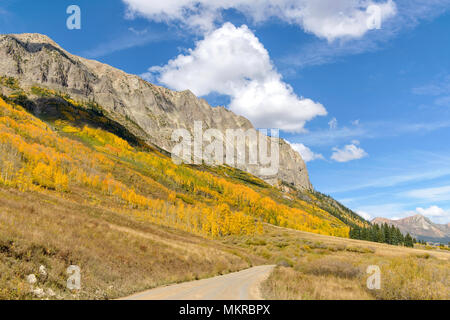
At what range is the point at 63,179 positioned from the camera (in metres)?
107

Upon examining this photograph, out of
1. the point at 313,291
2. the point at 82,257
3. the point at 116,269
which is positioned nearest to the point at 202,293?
the point at 313,291

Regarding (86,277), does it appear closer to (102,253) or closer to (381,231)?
→ (102,253)

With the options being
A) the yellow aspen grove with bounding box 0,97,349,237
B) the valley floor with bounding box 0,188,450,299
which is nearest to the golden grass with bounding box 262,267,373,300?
the valley floor with bounding box 0,188,450,299

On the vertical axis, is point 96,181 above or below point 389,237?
above

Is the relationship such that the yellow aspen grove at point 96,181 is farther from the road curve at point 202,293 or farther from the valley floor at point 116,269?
the road curve at point 202,293

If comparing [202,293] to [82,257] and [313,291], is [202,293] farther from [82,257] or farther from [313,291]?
[82,257]

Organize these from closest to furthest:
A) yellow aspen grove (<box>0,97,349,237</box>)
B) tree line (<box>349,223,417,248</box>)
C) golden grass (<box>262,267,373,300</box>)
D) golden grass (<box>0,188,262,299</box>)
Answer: golden grass (<box>262,267,373,300</box>) → golden grass (<box>0,188,262,299</box>) → yellow aspen grove (<box>0,97,349,237</box>) → tree line (<box>349,223,417,248</box>)

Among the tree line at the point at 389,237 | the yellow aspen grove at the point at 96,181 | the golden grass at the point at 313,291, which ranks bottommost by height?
the tree line at the point at 389,237

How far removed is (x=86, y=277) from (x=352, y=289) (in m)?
→ 16.3

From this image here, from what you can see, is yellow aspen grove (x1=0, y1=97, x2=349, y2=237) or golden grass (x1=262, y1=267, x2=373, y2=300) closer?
golden grass (x1=262, y1=267, x2=373, y2=300)

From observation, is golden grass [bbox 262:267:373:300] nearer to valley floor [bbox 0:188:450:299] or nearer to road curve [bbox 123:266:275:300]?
valley floor [bbox 0:188:450:299]

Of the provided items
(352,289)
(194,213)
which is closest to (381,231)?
(194,213)

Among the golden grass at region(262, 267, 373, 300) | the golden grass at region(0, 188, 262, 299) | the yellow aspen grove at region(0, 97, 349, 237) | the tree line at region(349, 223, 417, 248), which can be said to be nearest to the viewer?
the golden grass at region(262, 267, 373, 300)

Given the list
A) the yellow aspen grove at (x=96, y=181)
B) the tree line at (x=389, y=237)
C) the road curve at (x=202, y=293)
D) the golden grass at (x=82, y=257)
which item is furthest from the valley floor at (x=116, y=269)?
the tree line at (x=389, y=237)
